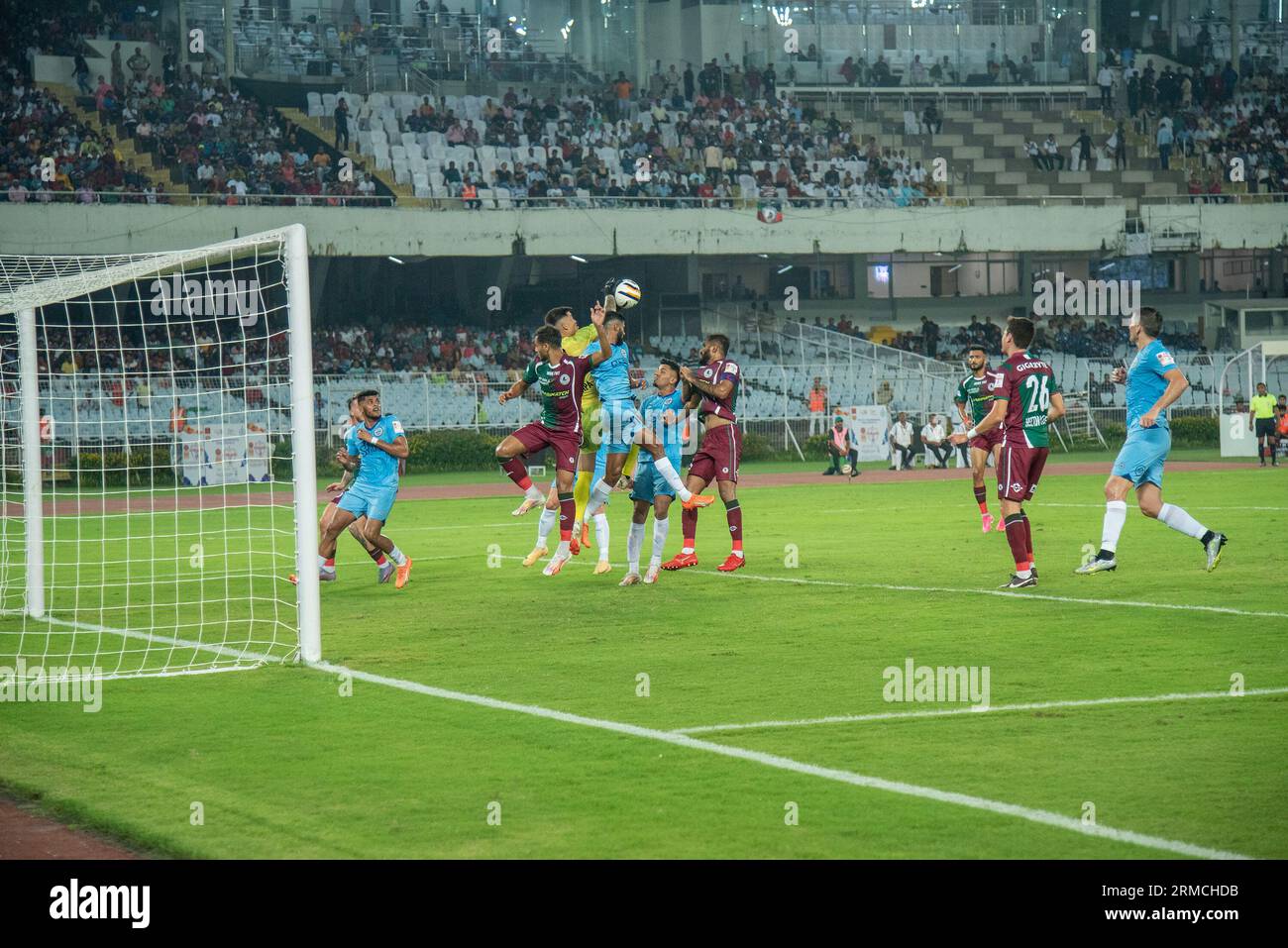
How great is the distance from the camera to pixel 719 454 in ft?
52.6

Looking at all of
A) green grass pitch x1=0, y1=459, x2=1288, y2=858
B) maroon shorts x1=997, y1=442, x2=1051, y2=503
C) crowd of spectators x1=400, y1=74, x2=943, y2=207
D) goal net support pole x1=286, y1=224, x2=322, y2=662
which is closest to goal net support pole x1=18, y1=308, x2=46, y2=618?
green grass pitch x1=0, y1=459, x2=1288, y2=858

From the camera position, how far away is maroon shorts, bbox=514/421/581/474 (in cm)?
1605

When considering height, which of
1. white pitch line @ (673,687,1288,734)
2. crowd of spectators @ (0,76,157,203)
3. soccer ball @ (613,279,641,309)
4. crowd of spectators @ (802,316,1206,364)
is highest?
crowd of spectators @ (0,76,157,203)

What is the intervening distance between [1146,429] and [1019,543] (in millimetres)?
1635

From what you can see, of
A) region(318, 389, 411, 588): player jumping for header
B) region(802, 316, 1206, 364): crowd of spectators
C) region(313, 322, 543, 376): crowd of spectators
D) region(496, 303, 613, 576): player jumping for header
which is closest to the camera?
region(318, 389, 411, 588): player jumping for header

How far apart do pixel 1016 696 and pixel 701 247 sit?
41.7m

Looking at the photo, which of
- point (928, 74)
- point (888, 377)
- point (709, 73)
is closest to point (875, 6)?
point (928, 74)

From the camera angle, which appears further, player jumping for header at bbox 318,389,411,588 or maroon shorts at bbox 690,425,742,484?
maroon shorts at bbox 690,425,742,484

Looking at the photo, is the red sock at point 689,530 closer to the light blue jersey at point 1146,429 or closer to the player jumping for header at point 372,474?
the player jumping for header at point 372,474

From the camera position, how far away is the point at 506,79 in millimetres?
56094

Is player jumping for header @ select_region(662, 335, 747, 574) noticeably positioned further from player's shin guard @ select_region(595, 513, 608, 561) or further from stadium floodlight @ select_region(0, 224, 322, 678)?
stadium floodlight @ select_region(0, 224, 322, 678)

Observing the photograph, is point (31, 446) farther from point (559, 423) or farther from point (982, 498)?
point (982, 498)

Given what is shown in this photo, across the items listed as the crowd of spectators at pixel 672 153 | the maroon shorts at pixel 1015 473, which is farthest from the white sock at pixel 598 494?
the crowd of spectators at pixel 672 153
